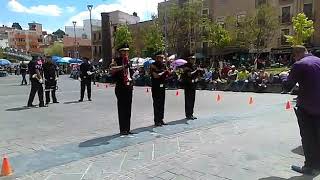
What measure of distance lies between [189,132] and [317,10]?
142 feet

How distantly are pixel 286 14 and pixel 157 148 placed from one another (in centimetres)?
4681

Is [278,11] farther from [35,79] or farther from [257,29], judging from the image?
[35,79]

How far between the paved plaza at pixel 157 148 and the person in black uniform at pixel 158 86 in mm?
290

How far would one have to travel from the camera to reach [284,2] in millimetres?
49562

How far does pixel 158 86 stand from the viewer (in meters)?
9.04

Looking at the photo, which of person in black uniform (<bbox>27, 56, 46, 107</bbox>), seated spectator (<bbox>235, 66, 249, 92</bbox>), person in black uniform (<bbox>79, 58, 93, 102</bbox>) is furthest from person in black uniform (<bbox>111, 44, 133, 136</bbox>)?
seated spectator (<bbox>235, 66, 249, 92</bbox>)

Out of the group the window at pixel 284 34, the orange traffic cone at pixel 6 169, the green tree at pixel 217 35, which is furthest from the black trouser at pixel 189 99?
the green tree at pixel 217 35

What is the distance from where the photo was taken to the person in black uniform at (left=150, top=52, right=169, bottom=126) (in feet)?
29.5

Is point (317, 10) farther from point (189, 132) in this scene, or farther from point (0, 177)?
point (0, 177)

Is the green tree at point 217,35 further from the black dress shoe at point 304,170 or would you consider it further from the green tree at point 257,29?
the black dress shoe at point 304,170

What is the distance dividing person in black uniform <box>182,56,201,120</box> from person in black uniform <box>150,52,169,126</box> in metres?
0.82

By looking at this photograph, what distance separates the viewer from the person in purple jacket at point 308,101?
5.10 meters

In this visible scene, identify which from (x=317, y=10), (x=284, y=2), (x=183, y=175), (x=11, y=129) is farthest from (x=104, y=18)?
(x=183, y=175)

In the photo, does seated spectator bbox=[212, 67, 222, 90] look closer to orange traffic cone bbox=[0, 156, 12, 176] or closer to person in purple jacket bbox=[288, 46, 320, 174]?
person in purple jacket bbox=[288, 46, 320, 174]
